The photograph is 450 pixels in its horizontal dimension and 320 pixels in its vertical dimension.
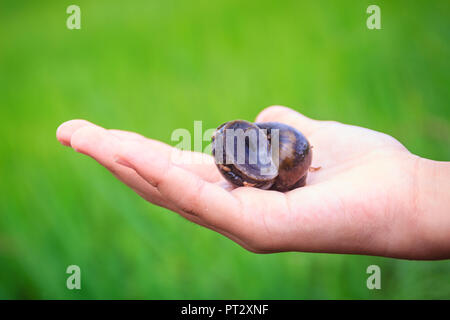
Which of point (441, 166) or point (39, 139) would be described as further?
point (39, 139)

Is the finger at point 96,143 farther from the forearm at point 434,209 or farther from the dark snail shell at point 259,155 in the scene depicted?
the forearm at point 434,209

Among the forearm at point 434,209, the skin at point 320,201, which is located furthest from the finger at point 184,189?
the forearm at point 434,209

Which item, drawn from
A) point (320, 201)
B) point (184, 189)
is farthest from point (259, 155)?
point (184, 189)

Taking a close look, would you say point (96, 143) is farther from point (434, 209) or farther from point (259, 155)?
point (434, 209)

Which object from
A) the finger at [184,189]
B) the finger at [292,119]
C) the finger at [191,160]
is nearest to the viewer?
the finger at [184,189]

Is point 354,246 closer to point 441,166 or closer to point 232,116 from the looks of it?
point 441,166

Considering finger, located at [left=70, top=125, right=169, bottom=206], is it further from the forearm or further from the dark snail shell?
the forearm
